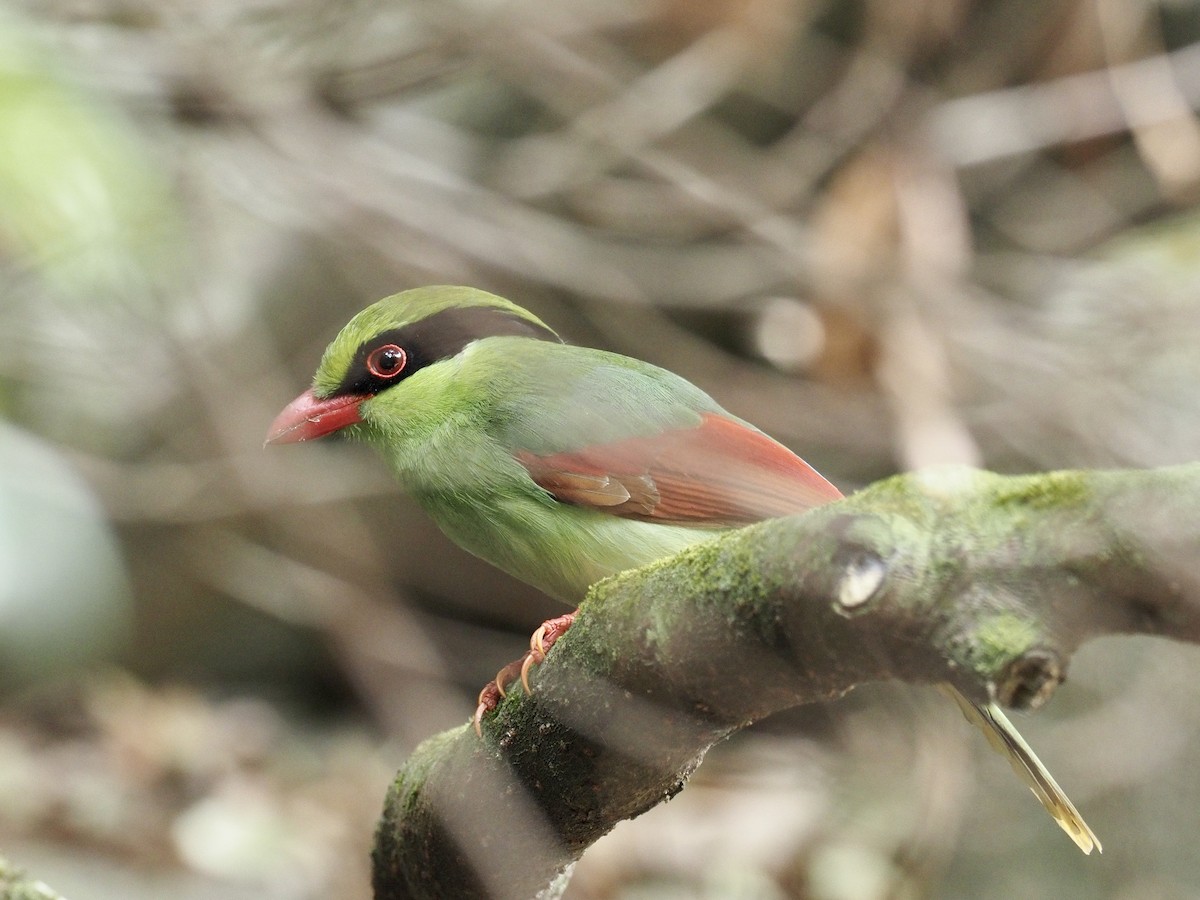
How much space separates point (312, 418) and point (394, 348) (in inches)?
6.5

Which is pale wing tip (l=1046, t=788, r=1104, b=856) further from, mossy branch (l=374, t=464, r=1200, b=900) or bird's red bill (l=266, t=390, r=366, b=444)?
bird's red bill (l=266, t=390, r=366, b=444)

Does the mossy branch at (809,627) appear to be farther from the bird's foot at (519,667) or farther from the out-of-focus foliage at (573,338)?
the out-of-focus foliage at (573,338)

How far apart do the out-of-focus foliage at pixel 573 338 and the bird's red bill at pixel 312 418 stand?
1394 mm

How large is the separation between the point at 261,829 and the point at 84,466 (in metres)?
1.80

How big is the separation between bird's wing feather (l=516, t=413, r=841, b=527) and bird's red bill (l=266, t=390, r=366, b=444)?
29 centimetres

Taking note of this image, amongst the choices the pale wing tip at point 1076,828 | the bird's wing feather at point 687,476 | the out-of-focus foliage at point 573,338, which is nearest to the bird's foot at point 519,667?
the bird's wing feather at point 687,476

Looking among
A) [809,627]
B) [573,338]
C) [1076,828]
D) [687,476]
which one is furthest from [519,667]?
[573,338]

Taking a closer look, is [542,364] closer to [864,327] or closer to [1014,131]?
[864,327]

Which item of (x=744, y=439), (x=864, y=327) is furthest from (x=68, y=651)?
(x=744, y=439)

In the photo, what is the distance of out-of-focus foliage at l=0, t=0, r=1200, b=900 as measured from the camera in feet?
13.5

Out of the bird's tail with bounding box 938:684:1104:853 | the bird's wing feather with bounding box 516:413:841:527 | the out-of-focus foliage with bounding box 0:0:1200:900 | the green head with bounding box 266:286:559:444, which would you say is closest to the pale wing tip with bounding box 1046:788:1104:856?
the bird's tail with bounding box 938:684:1104:853

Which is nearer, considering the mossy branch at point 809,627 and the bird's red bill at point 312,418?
the mossy branch at point 809,627

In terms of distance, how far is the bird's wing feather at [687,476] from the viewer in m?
1.79

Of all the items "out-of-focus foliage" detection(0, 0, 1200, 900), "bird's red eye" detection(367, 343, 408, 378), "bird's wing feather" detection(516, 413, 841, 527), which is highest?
"bird's red eye" detection(367, 343, 408, 378)
